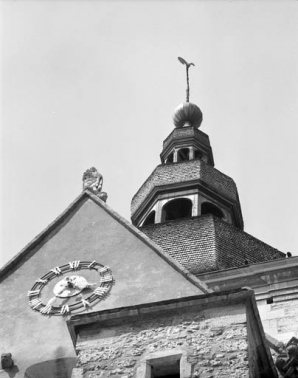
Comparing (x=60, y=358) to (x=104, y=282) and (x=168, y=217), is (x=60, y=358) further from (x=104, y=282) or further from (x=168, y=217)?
(x=168, y=217)

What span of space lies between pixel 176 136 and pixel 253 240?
6602 mm

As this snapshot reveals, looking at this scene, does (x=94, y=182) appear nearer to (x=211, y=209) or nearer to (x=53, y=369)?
(x=53, y=369)

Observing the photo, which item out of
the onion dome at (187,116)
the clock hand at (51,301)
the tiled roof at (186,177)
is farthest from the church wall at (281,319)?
the onion dome at (187,116)

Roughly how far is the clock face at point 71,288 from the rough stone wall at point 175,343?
1929 millimetres

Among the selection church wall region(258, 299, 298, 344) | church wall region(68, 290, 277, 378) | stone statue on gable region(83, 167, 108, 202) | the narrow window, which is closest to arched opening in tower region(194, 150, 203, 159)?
the narrow window

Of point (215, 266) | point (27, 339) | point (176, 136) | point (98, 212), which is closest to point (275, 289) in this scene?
point (215, 266)

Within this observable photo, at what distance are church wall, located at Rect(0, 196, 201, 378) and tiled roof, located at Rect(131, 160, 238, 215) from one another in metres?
12.1

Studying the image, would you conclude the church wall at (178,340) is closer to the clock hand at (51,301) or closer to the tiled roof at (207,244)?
the clock hand at (51,301)

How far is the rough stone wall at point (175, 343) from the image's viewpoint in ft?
47.1

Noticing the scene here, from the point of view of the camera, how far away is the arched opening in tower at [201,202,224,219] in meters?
31.1

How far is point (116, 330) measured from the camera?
49.8ft

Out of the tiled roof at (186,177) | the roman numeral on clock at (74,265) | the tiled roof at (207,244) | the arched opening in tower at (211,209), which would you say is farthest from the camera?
the tiled roof at (186,177)

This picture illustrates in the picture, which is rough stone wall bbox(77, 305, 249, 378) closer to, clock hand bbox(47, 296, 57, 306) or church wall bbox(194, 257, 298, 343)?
clock hand bbox(47, 296, 57, 306)

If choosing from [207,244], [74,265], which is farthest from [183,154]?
[74,265]
